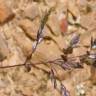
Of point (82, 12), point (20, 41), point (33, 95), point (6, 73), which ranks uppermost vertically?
point (82, 12)

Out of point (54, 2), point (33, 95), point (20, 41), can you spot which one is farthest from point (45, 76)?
point (54, 2)

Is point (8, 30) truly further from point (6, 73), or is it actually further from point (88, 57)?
point (88, 57)

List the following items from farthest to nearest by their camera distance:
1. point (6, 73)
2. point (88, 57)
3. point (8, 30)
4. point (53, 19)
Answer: point (53, 19)
point (8, 30)
point (6, 73)
point (88, 57)

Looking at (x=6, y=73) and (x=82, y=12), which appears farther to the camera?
(x=82, y=12)

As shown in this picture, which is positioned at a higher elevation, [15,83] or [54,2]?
[54,2]

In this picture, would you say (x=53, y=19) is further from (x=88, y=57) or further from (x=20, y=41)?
(x=88, y=57)

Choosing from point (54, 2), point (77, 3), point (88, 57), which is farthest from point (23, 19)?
point (88, 57)

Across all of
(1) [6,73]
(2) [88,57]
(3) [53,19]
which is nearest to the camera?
(2) [88,57]
